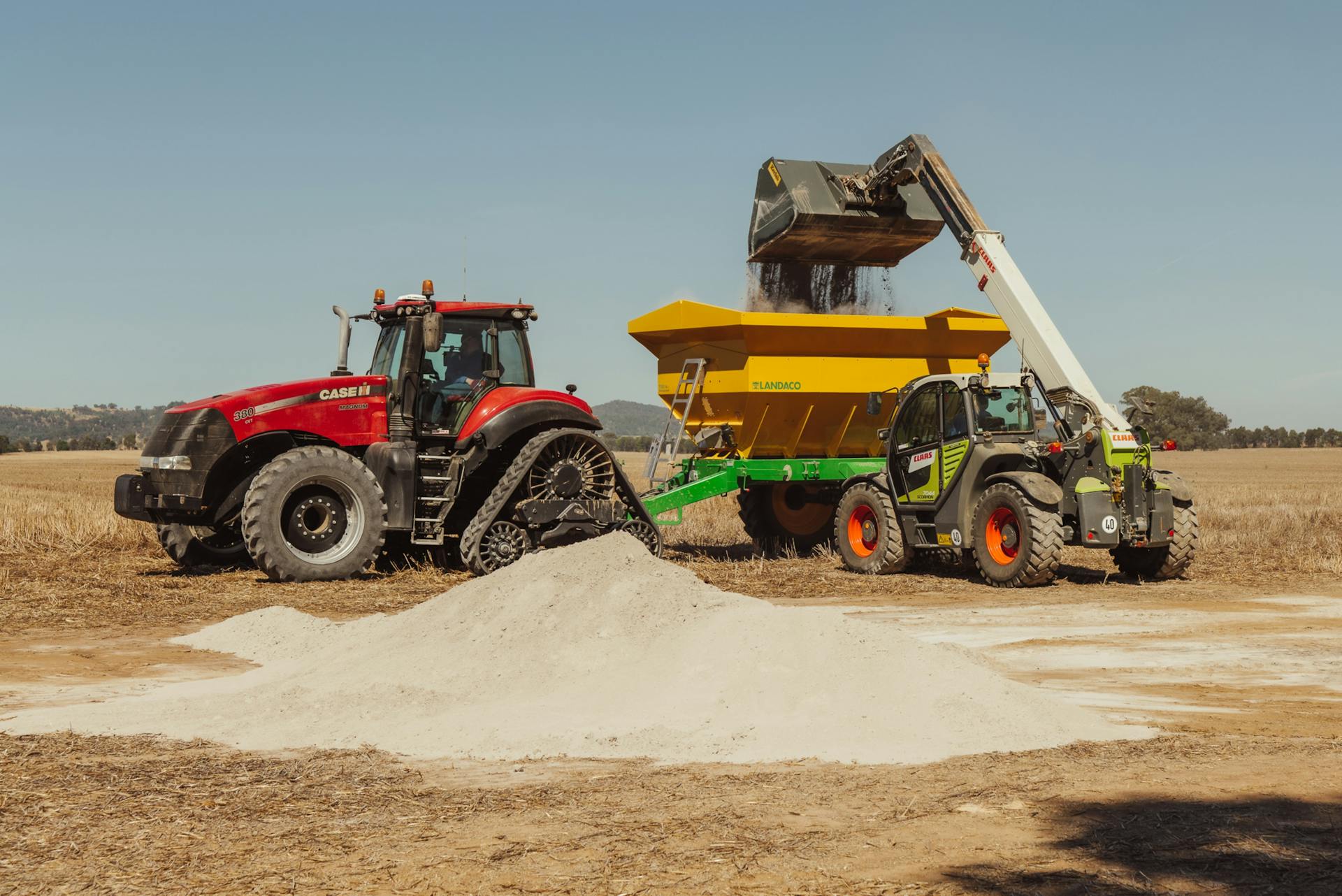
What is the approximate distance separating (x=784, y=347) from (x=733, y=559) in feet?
9.47

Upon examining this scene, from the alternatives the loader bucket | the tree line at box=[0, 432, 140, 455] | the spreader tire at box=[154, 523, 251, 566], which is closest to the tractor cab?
the spreader tire at box=[154, 523, 251, 566]

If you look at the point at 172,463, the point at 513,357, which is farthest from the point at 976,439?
the point at 172,463

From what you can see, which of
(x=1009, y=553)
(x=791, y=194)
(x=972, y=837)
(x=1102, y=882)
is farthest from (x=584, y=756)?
(x=791, y=194)

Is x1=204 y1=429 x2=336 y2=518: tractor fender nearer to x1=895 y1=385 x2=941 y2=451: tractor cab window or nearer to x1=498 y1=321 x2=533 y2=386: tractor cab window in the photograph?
x1=498 y1=321 x2=533 y2=386: tractor cab window

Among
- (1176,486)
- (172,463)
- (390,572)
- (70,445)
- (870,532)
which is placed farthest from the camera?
(70,445)

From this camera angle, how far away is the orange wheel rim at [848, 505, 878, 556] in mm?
14680

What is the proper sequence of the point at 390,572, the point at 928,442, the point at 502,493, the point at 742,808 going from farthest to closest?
the point at 928,442 < the point at 390,572 < the point at 502,493 < the point at 742,808

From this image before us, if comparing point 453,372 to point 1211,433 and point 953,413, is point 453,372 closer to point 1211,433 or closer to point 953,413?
point 953,413

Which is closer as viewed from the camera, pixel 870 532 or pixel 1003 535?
pixel 1003 535

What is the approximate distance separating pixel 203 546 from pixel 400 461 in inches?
106

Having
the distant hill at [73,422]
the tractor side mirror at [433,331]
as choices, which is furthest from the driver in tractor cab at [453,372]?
the distant hill at [73,422]

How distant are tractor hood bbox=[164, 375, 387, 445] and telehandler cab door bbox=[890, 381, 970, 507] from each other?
5.46 metres

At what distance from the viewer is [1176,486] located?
1316cm

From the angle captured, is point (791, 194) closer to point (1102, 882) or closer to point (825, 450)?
point (825, 450)
